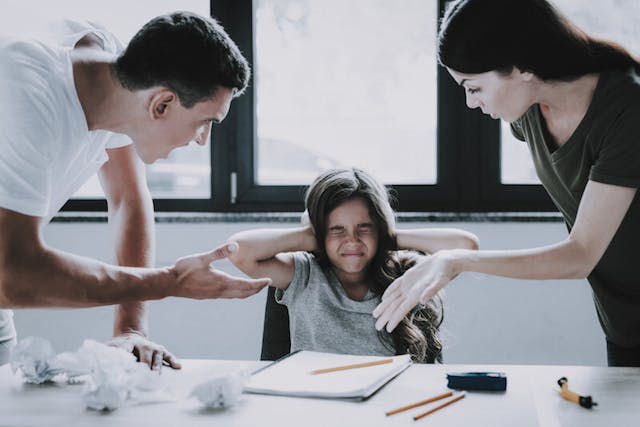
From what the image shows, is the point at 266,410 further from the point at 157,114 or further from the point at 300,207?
the point at 300,207

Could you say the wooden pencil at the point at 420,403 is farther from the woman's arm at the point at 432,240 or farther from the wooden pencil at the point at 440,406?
the woman's arm at the point at 432,240

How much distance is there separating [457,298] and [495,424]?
5.11ft

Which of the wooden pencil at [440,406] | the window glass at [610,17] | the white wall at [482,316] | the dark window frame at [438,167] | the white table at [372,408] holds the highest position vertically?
the window glass at [610,17]

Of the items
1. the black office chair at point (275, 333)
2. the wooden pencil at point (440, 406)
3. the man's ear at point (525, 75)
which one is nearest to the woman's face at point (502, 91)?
the man's ear at point (525, 75)

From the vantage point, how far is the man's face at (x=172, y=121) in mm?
1396

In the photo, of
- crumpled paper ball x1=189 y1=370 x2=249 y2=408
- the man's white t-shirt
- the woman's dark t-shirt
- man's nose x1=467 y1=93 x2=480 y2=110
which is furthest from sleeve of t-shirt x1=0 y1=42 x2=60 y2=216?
the woman's dark t-shirt

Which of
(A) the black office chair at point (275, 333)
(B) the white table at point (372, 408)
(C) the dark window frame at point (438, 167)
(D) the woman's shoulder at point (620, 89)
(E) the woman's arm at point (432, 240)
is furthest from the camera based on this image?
(C) the dark window frame at point (438, 167)

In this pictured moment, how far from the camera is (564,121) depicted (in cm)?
142

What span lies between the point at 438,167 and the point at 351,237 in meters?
0.95

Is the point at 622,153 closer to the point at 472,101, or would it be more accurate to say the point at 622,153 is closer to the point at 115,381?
the point at 472,101

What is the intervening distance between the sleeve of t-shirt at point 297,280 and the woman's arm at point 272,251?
0.05 ft

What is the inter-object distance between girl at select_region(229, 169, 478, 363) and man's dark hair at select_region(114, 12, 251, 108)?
0.50 meters

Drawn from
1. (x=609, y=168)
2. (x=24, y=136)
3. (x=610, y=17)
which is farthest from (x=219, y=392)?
(x=610, y=17)

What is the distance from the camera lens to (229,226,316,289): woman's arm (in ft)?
5.97
